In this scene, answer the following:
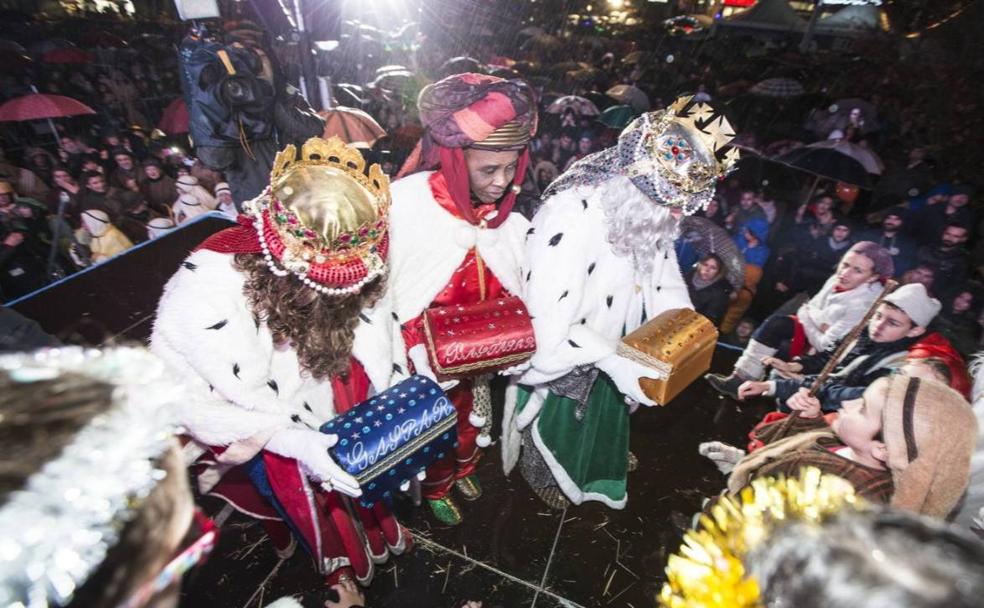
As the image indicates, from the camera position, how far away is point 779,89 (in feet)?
32.7

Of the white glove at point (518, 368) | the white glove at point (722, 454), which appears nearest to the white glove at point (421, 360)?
the white glove at point (518, 368)

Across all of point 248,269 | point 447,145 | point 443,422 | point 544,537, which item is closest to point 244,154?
point 447,145

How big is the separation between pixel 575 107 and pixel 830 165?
13.4 ft

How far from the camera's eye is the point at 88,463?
25.2 inches

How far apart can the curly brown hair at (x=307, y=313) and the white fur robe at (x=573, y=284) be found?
0.80 meters

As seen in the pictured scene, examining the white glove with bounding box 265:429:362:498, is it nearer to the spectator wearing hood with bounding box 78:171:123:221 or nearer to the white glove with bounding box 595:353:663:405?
the white glove with bounding box 595:353:663:405

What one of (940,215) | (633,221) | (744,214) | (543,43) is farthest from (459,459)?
(543,43)

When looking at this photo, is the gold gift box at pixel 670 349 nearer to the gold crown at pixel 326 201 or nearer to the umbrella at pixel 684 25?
the gold crown at pixel 326 201

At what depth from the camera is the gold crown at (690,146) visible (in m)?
2.12

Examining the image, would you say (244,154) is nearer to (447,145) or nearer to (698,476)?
(447,145)

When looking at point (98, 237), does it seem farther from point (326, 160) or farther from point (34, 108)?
point (326, 160)

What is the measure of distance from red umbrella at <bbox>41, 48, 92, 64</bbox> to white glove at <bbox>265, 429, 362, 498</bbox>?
10957 millimetres

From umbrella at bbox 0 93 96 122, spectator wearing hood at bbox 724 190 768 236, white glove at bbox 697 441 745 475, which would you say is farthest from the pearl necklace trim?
umbrella at bbox 0 93 96 122

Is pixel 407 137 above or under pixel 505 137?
under
